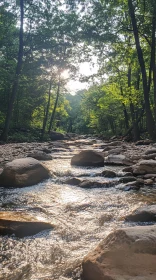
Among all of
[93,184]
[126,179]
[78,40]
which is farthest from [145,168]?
[78,40]

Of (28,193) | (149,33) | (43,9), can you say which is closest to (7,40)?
(43,9)

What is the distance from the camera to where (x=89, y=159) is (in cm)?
880

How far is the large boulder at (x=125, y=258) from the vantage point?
80.7 inches

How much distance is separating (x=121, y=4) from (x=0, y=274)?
1668cm

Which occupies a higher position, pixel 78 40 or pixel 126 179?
pixel 78 40

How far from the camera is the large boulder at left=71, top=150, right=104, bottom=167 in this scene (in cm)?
867

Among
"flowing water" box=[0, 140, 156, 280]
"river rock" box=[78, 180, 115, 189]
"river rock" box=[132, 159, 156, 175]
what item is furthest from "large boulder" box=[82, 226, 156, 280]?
"river rock" box=[132, 159, 156, 175]

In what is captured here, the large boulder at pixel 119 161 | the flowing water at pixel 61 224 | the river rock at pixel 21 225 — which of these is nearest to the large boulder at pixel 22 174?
the flowing water at pixel 61 224

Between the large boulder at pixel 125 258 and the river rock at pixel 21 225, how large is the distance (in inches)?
46.3

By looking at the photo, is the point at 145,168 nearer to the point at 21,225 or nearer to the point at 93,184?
the point at 93,184

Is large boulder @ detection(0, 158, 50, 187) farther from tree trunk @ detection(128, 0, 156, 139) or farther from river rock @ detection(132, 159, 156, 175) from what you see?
tree trunk @ detection(128, 0, 156, 139)

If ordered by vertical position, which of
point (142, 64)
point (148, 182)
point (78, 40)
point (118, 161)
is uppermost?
point (78, 40)

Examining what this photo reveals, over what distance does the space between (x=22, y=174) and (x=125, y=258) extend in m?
4.12

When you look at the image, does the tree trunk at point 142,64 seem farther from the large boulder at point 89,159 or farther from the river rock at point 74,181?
the river rock at point 74,181
